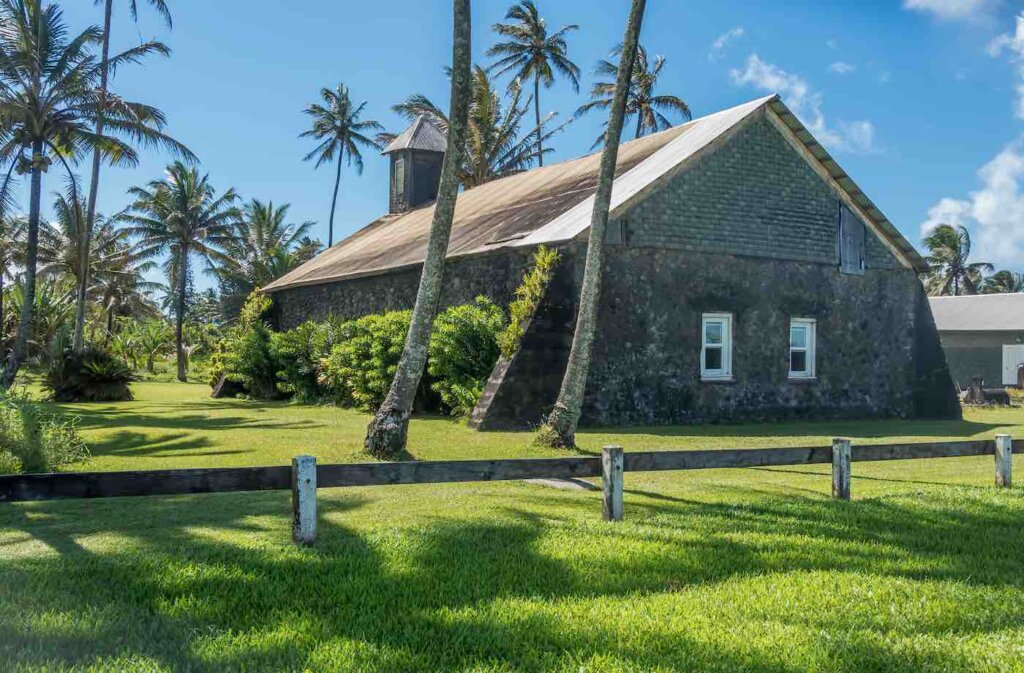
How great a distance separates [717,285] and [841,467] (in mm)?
10561

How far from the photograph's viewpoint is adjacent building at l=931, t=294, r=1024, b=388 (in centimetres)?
4428

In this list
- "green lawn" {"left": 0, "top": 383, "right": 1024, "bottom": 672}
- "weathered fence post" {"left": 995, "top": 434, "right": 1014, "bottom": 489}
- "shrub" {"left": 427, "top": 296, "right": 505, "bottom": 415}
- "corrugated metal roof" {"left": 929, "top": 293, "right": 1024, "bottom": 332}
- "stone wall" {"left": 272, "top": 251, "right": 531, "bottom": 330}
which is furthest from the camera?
"corrugated metal roof" {"left": 929, "top": 293, "right": 1024, "bottom": 332}

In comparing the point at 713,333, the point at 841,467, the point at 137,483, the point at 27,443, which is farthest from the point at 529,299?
the point at 137,483

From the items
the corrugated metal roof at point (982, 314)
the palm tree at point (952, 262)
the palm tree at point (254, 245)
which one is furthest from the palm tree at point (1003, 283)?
the palm tree at point (254, 245)

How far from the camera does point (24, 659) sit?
4.39 meters

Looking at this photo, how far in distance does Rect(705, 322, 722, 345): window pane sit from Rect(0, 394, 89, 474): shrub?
12633 millimetres

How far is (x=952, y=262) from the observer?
253 feet

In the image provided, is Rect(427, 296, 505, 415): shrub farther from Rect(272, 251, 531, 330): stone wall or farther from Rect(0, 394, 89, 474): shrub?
Rect(0, 394, 89, 474): shrub

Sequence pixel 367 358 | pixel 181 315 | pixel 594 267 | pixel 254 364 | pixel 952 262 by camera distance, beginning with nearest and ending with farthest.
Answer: pixel 594 267 → pixel 367 358 → pixel 254 364 → pixel 181 315 → pixel 952 262

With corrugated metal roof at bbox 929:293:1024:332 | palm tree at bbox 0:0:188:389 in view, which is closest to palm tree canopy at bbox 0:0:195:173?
palm tree at bbox 0:0:188:389

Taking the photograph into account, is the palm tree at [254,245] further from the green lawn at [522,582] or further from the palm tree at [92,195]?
the green lawn at [522,582]

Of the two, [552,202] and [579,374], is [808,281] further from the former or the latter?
[579,374]

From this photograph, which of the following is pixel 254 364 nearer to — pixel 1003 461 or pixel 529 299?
pixel 529 299

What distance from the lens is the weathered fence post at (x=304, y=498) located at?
667 centimetres
